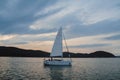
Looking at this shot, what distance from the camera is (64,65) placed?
8819 centimetres

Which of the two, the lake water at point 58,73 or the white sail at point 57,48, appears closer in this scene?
the lake water at point 58,73

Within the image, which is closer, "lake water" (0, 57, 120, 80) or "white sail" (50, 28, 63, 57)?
"lake water" (0, 57, 120, 80)

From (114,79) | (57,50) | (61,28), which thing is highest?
(61,28)

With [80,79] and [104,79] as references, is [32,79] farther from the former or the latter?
[104,79]

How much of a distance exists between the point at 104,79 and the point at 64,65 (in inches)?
1585

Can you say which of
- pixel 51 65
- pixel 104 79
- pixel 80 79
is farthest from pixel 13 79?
pixel 51 65

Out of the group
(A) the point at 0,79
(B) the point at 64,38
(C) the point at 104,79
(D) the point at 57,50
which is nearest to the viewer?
(A) the point at 0,79

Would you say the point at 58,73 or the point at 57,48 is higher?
the point at 57,48

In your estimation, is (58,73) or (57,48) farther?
(57,48)

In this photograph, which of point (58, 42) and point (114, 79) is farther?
point (58, 42)

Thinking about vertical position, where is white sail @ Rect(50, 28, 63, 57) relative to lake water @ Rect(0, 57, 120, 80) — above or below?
above

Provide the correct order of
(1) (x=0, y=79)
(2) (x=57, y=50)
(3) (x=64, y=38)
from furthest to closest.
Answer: (3) (x=64, y=38) < (2) (x=57, y=50) < (1) (x=0, y=79)

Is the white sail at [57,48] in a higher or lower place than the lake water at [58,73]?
higher

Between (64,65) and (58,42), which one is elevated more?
(58,42)
